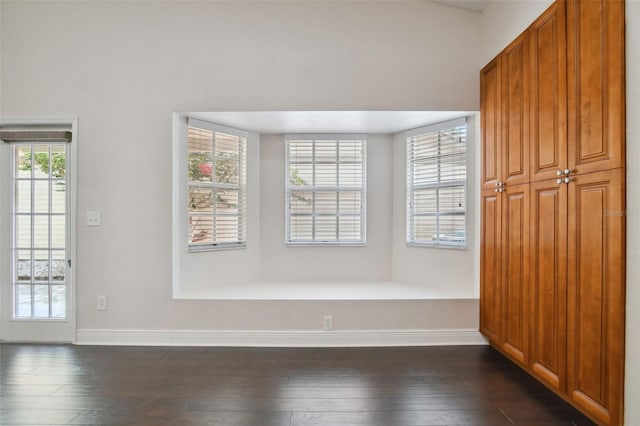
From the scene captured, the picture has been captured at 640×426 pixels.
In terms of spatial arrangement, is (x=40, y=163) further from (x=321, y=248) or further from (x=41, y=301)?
(x=321, y=248)

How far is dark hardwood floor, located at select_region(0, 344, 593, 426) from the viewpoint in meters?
2.00

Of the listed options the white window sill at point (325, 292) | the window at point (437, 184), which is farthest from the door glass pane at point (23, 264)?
the window at point (437, 184)

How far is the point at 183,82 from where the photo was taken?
9.98ft

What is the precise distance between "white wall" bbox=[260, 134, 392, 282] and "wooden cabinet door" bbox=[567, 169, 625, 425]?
81.1 inches

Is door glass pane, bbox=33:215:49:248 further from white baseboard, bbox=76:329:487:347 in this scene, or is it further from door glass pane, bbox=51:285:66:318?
white baseboard, bbox=76:329:487:347

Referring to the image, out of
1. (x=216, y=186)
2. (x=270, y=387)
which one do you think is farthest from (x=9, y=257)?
(x=270, y=387)

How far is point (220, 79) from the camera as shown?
303cm

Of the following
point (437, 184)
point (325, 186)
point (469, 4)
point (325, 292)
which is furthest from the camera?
point (325, 186)

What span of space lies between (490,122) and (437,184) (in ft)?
2.64

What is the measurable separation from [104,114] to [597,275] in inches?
146

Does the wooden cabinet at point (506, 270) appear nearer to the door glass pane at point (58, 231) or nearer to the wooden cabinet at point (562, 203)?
the wooden cabinet at point (562, 203)

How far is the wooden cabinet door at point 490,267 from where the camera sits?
8.97 feet

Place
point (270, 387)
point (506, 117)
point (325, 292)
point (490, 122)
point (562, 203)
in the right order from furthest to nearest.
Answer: point (325, 292)
point (490, 122)
point (506, 117)
point (270, 387)
point (562, 203)

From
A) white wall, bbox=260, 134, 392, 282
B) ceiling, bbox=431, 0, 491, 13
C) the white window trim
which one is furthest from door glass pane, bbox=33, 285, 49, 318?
ceiling, bbox=431, 0, 491, 13
